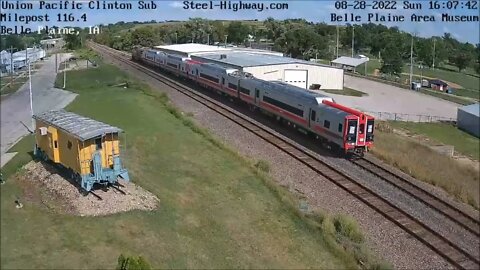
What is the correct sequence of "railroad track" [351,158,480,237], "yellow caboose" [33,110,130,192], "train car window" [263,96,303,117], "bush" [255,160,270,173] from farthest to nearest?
"train car window" [263,96,303,117] → "bush" [255,160,270,173] → "railroad track" [351,158,480,237] → "yellow caboose" [33,110,130,192]

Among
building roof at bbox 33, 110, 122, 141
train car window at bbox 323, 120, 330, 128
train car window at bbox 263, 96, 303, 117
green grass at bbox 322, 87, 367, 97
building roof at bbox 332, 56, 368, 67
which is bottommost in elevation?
green grass at bbox 322, 87, 367, 97

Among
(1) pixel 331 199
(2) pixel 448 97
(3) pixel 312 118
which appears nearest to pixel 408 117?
(2) pixel 448 97

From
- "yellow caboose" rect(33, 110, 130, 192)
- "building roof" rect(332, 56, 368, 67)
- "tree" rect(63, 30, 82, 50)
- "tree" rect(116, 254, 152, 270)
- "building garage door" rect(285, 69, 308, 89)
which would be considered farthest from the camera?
"building roof" rect(332, 56, 368, 67)

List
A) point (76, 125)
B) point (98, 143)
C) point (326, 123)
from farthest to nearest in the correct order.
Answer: point (326, 123)
point (76, 125)
point (98, 143)

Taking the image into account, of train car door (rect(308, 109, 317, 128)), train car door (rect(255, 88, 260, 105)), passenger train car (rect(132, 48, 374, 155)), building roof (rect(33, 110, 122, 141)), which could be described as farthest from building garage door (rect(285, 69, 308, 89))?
building roof (rect(33, 110, 122, 141))

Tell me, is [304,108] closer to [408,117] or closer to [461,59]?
[408,117]

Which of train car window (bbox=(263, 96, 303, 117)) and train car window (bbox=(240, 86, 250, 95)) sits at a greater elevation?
train car window (bbox=(240, 86, 250, 95))

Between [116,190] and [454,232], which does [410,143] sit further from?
[116,190]

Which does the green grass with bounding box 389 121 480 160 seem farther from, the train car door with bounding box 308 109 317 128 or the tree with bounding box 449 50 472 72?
the tree with bounding box 449 50 472 72
